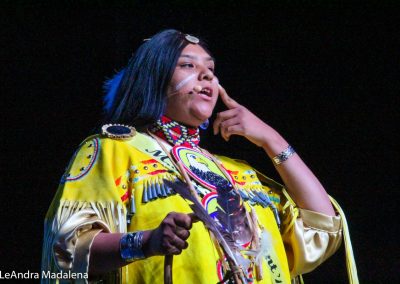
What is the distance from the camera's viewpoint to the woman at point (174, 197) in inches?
97.3

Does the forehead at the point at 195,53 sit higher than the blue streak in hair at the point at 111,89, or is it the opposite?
the forehead at the point at 195,53

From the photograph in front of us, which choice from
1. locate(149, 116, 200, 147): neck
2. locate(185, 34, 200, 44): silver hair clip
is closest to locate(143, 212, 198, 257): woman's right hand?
locate(149, 116, 200, 147): neck

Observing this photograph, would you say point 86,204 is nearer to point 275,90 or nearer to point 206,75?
point 206,75

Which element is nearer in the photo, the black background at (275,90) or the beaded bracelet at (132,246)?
the beaded bracelet at (132,246)

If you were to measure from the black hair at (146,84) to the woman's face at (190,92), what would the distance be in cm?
2

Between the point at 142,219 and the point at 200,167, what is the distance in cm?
33

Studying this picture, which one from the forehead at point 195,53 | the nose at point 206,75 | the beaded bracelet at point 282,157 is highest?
the forehead at point 195,53

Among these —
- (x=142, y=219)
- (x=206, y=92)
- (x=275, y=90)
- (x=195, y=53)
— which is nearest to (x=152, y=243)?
(x=142, y=219)

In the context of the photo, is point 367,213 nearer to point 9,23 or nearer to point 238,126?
point 238,126

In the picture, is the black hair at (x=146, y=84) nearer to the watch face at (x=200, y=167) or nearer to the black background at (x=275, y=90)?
the watch face at (x=200, y=167)

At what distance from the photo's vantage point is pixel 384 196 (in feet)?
12.5

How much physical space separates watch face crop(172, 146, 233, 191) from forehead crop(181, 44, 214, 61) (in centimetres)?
32

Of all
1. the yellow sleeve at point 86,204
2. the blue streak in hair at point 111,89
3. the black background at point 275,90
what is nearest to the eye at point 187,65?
the blue streak in hair at point 111,89

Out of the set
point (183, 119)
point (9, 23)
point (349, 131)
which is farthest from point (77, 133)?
point (349, 131)
